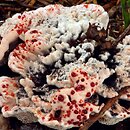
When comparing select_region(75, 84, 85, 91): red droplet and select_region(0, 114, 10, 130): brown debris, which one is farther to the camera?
select_region(0, 114, 10, 130): brown debris

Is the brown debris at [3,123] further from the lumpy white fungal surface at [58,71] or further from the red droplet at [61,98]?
the red droplet at [61,98]

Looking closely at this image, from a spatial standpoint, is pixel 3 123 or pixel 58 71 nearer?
pixel 58 71

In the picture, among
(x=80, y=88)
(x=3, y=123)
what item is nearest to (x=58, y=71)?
(x=80, y=88)

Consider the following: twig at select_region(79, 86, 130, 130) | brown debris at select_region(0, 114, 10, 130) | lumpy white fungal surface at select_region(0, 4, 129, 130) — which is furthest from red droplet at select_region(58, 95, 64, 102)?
brown debris at select_region(0, 114, 10, 130)

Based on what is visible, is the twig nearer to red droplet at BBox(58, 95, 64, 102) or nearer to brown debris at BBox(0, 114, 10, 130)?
red droplet at BBox(58, 95, 64, 102)

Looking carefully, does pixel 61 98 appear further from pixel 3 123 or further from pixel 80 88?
pixel 3 123

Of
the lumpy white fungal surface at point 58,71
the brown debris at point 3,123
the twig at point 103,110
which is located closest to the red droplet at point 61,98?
the lumpy white fungal surface at point 58,71

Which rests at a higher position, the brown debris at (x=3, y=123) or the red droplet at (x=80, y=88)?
the red droplet at (x=80, y=88)

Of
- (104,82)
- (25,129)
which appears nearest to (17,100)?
(25,129)

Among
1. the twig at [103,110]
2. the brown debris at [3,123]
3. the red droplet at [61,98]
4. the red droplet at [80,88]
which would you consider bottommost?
the brown debris at [3,123]

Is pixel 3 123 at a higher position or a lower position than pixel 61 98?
lower

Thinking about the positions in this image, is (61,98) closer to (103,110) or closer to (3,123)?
Answer: (103,110)

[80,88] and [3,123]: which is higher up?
[80,88]

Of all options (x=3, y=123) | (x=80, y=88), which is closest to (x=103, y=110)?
(x=80, y=88)
